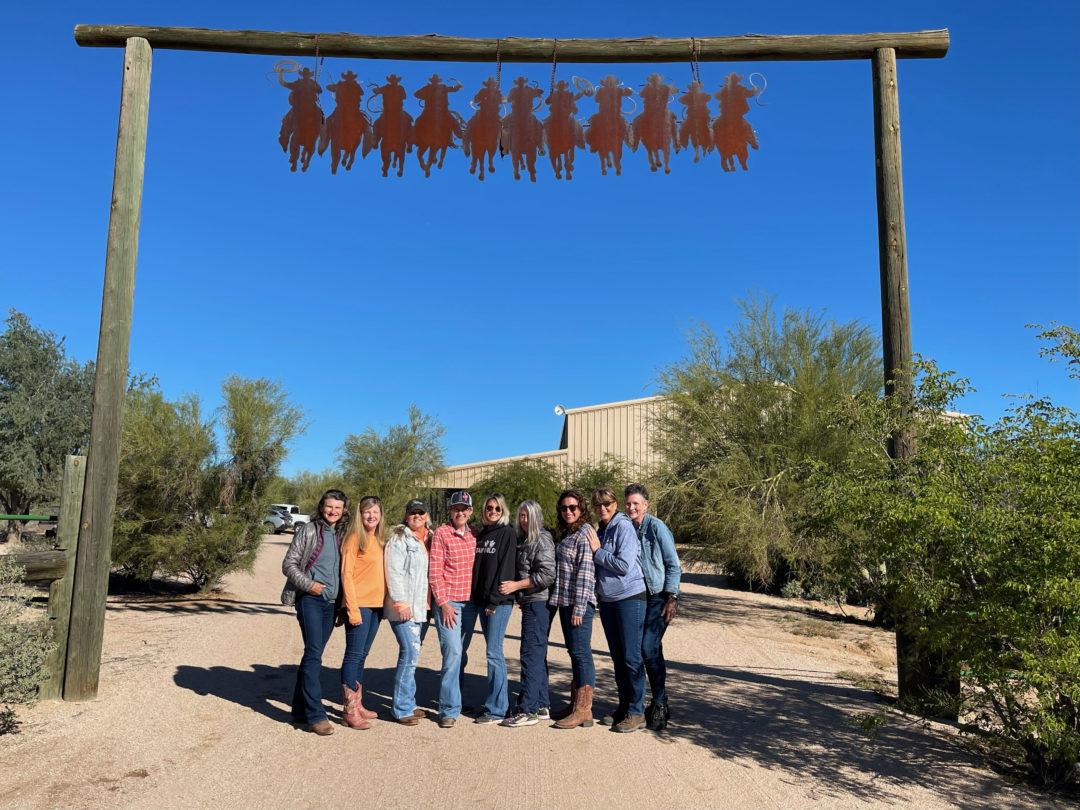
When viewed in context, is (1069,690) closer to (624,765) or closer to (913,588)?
(913,588)

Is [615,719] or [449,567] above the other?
[449,567]

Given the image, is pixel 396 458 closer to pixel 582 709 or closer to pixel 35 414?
pixel 35 414

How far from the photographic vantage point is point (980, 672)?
4.31 m

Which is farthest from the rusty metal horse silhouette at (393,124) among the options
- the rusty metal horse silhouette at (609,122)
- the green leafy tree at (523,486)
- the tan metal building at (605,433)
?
the tan metal building at (605,433)

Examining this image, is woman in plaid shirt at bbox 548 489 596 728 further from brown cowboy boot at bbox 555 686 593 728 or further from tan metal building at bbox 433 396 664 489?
tan metal building at bbox 433 396 664 489

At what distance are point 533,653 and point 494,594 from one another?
535mm

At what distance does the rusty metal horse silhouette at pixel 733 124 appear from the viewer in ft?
20.9

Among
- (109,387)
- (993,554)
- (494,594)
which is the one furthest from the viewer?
(109,387)

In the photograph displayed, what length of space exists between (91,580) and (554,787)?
4.10m

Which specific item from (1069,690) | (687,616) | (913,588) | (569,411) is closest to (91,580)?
(913,588)

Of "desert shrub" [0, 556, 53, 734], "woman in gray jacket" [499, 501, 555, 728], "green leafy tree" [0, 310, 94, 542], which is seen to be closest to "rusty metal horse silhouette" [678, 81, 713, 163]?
"woman in gray jacket" [499, 501, 555, 728]

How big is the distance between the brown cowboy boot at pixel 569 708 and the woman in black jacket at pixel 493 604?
382 millimetres

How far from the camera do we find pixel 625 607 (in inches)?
219

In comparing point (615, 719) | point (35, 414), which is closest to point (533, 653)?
point (615, 719)
